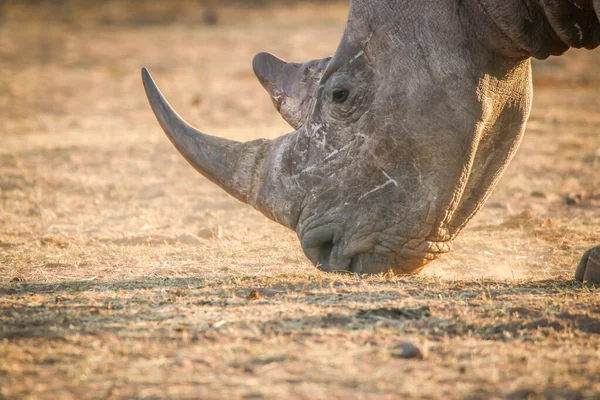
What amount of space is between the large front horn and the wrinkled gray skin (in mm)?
117

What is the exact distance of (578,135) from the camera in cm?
962

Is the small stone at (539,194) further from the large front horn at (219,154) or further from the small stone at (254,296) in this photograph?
the small stone at (254,296)

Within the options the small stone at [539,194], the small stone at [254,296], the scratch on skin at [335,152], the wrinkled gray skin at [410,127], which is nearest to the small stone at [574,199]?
the small stone at [539,194]

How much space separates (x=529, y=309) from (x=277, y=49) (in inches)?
491

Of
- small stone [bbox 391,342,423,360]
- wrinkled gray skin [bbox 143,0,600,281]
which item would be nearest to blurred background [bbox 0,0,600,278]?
wrinkled gray skin [bbox 143,0,600,281]

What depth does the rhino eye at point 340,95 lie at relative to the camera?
4289 mm

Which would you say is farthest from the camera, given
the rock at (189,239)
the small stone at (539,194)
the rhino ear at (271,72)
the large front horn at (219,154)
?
the small stone at (539,194)

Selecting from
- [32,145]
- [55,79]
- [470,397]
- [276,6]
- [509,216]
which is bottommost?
[470,397]

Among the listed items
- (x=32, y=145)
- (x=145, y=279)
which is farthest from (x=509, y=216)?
(x=32, y=145)

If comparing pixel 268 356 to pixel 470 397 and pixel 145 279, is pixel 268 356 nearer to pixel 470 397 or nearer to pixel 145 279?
pixel 470 397

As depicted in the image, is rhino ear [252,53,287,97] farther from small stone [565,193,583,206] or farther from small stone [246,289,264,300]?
small stone [565,193,583,206]

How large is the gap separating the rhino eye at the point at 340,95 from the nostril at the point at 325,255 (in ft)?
2.32

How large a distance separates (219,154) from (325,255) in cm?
81

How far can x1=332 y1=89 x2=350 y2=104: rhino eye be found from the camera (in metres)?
4.29
